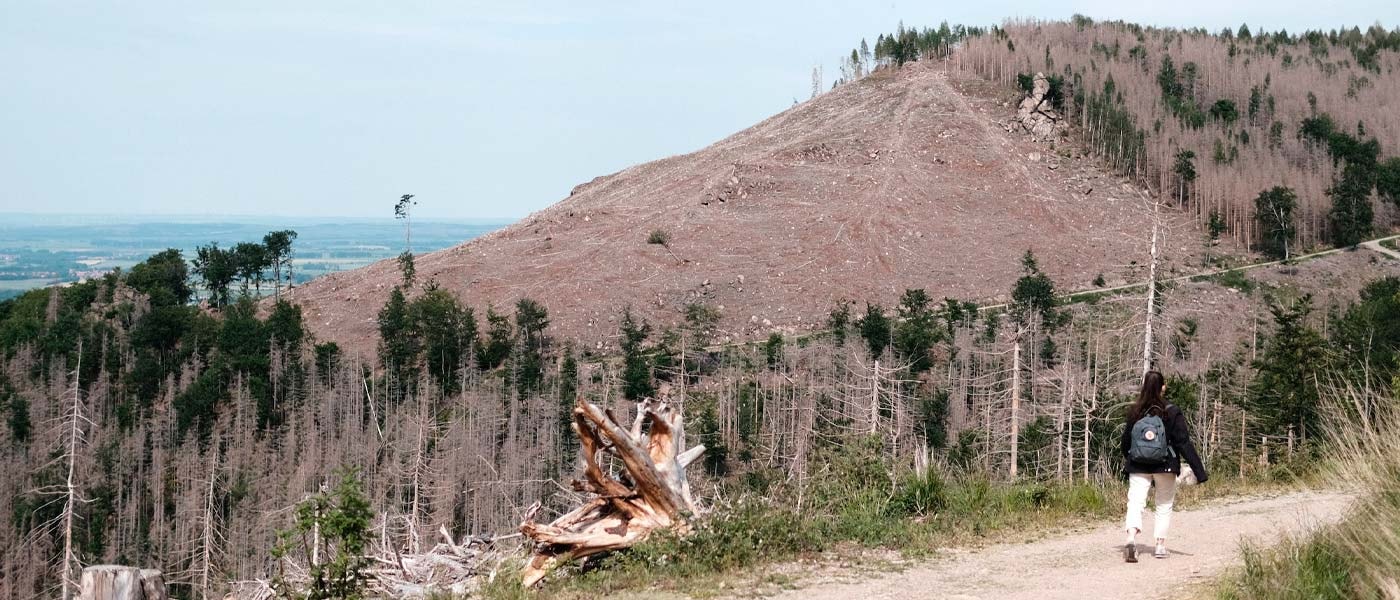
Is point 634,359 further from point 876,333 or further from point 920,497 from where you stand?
point 920,497

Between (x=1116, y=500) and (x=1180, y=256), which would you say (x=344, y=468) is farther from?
(x=1180, y=256)

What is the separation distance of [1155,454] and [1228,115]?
90128mm

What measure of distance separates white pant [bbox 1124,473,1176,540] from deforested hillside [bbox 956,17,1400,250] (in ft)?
223

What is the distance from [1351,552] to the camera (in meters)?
7.32

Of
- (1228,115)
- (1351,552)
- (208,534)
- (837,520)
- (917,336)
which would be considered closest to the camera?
(1351,552)

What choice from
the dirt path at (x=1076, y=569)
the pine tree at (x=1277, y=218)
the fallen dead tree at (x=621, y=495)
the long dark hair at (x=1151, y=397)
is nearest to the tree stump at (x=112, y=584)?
the fallen dead tree at (x=621, y=495)

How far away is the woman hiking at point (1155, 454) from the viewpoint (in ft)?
30.3

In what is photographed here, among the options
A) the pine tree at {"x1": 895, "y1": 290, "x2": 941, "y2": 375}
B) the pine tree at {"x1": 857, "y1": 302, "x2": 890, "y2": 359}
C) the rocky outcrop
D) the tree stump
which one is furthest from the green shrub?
the rocky outcrop

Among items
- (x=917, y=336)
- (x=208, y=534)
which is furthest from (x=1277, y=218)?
(x=208, y=534)

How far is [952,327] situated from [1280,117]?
5068cm

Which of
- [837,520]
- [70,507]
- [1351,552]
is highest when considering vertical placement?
[1351,552]

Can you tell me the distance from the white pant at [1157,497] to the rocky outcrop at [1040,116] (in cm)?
8070

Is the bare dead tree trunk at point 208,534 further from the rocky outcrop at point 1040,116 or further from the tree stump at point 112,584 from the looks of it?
the rocky outcrop at point 1040,116

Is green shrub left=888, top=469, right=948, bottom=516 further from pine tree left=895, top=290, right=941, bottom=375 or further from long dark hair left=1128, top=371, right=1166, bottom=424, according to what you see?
pine tree left=895, top=290, right=941, bottom=375
